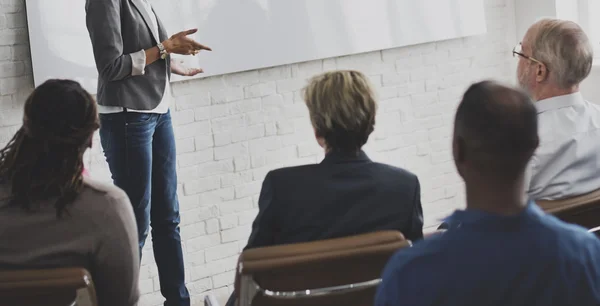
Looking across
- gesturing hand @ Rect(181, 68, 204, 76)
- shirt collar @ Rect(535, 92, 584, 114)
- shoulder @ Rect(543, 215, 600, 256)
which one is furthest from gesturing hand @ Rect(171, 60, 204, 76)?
shoulder @ Rect(543, 215, 600, 256)

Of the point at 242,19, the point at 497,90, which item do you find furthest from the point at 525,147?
the point at 242,19

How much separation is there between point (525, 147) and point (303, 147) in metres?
2.84

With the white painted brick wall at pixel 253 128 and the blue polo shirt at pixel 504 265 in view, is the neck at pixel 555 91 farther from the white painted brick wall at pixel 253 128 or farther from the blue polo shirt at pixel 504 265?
the white painted brick wall at pixel 253 128

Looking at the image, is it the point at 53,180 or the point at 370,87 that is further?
the point at 370,87

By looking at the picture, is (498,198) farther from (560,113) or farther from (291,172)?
(560,113)

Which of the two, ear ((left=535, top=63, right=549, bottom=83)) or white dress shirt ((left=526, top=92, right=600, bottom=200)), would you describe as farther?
ear ((left=535, top=63, right=549, bottom=83))

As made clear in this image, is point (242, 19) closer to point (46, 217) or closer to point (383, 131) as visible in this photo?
point (383, 131)

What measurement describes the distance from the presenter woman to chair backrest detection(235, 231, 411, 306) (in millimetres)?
1357

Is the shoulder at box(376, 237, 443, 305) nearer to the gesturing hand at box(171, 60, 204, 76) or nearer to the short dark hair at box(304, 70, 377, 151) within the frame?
the short dark hair at box(304, 70, 377, 151)

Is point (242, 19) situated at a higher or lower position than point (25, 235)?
higher

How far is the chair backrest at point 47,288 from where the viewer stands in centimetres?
174

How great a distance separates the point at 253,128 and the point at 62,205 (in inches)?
83.4

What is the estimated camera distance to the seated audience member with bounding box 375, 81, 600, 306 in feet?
4.37

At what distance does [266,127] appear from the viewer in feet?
13.3
